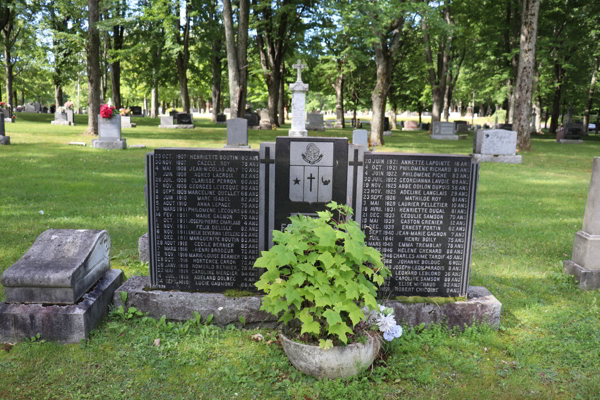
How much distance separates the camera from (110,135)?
62.6 ft

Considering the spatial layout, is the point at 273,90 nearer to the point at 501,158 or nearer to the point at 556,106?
the point at 501,158

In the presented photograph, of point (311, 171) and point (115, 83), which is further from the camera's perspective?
point (115, 83)

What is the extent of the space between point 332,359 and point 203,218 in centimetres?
192

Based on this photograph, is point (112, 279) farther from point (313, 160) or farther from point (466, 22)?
point (466, 22)

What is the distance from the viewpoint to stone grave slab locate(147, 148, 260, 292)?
195 inches

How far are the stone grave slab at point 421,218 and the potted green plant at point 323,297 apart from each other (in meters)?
0.89

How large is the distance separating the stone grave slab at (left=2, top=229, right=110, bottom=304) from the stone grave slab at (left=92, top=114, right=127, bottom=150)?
585 inches

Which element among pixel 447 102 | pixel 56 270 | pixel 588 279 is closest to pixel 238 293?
pixel 56 270

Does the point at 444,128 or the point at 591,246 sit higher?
the point at 444,128

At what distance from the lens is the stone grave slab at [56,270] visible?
14.4 feet

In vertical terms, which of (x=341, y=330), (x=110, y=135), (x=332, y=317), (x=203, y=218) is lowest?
(x=341, y=330)

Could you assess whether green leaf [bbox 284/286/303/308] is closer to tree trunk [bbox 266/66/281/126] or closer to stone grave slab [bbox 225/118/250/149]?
stone grave slab [bbox 225/118/250/149]

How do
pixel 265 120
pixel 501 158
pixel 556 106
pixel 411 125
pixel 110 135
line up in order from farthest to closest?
pixel 411 125
pixel 556 106
pixel 265 120
pixel 110 135
pixel 501 158

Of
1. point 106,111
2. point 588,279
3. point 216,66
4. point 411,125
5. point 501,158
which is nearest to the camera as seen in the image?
point 588,279
